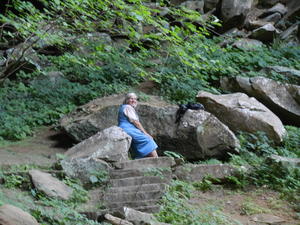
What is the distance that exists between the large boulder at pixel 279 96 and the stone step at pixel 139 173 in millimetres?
5406

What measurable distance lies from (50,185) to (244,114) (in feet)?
18.6

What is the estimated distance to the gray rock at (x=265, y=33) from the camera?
17.9 metres

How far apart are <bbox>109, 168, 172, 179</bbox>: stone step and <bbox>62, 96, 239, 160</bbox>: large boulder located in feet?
8.11

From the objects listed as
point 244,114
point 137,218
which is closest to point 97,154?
→ point 137,218

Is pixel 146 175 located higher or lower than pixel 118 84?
higher

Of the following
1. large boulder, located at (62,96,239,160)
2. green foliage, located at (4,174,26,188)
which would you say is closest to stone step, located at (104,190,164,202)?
green foliage, located at (4,174,26,188)

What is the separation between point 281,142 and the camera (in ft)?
32.3

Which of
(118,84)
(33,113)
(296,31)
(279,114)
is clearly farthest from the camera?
(296,31)

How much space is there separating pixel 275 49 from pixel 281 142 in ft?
23.8

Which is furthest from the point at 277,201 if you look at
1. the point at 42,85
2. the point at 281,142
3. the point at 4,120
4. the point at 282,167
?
the point at 42,85

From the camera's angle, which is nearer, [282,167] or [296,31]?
[282,167]

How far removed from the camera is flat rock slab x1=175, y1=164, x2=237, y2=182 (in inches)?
311

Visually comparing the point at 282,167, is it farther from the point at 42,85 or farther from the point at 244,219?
the point at 42,85

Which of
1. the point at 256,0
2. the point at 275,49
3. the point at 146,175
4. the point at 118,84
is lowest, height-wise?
the point at 118,84
